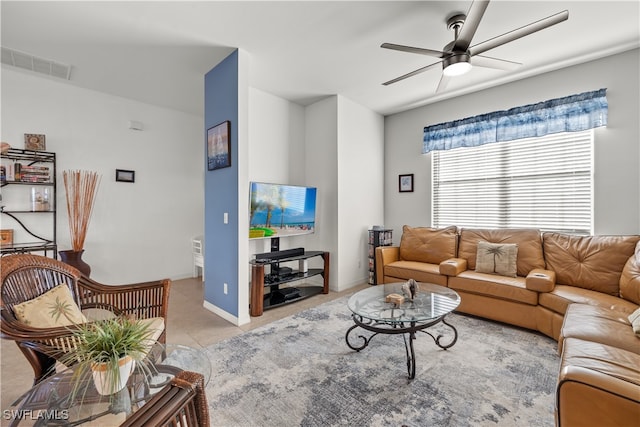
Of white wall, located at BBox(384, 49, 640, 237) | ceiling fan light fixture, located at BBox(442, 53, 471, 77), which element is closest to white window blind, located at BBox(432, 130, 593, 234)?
white wall, located at BBox(384, 49, 640, 237)

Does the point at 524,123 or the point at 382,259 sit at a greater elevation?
the point at 524,123

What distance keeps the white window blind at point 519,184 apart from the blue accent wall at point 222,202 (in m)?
3.02

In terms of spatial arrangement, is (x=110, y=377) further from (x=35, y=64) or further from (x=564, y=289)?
(x=35, y=64)

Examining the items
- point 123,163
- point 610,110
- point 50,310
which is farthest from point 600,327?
point 123,163

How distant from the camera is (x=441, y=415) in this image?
1570 millimetres

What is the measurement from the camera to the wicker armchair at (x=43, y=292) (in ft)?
4.58

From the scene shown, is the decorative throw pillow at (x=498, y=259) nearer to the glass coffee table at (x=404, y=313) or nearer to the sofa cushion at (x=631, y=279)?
the sofa cushion at (x=631, y=279)

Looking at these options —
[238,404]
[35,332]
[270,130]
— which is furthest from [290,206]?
[35,332]

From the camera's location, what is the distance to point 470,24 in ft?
6.40

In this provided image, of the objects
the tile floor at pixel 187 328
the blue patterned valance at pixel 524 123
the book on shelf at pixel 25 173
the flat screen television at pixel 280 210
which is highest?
the blue patterned valance at pixel 524 123

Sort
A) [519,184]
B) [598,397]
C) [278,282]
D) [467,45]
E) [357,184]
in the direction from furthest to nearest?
[357,184] → [519,184] → [278,282] → [467,45] → [598,397]

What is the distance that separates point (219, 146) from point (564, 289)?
146 inches

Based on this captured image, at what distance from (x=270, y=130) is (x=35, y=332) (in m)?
3.26

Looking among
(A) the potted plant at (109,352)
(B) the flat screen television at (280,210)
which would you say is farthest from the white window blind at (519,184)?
(A) the potted plant at (109,352)
